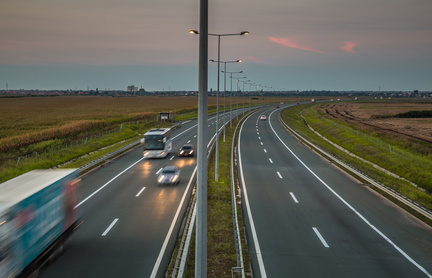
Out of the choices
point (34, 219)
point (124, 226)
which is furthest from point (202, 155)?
point (124, 226)

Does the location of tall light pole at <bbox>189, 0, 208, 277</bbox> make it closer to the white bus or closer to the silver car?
the silver car

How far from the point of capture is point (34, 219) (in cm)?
1195

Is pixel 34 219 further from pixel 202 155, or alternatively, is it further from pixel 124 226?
pixel 202 155

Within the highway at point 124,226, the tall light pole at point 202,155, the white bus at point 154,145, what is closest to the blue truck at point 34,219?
the highway at point 124,226

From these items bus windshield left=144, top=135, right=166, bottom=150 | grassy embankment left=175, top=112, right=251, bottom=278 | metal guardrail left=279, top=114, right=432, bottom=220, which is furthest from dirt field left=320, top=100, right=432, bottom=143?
grassy embankment left=175, top=112, right=251, bottom=278

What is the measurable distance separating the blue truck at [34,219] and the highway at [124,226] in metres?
0.75

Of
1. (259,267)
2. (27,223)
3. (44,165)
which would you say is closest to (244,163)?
(44,165)

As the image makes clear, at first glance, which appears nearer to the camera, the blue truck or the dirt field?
the blue truck

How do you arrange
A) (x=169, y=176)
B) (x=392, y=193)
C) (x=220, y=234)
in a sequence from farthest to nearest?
(x=169, y=176), (x=392, y=193), (x=220, y=234)

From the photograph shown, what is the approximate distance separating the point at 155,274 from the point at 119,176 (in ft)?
55.3

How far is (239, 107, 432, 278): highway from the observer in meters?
13.3

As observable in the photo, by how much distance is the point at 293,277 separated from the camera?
1240cm

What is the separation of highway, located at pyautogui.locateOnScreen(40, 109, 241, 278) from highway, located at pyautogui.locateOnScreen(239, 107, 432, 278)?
4033 mm

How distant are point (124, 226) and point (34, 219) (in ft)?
18.6
